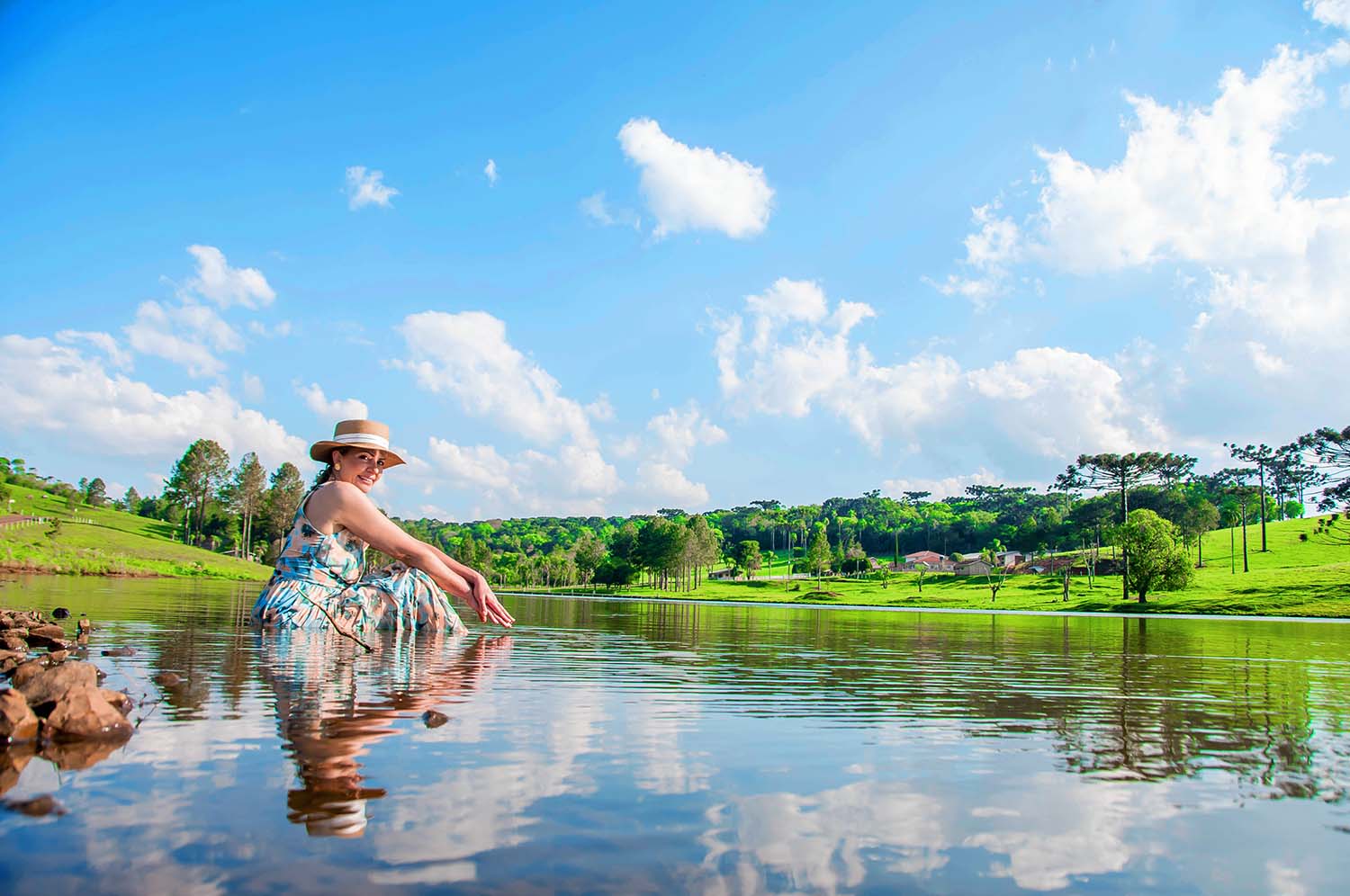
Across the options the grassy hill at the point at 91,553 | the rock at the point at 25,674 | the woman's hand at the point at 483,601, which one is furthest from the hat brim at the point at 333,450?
A: the grassy hill at the point at 91,553

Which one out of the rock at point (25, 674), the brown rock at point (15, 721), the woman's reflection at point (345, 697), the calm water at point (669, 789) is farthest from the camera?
the rock at point (25, 674)

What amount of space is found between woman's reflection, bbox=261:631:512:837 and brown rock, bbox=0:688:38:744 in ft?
5.49

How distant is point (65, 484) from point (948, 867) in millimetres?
193916

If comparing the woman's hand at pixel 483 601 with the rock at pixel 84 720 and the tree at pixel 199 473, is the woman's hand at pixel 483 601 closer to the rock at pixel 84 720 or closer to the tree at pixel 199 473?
the rock at pixel 84 720

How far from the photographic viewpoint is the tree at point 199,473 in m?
144

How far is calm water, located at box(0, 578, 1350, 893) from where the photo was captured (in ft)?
13.6

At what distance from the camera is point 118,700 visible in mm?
7254

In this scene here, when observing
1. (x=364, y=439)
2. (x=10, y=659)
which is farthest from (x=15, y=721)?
(x=364, y=439)

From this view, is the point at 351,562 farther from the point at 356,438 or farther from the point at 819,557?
the point at 819,557

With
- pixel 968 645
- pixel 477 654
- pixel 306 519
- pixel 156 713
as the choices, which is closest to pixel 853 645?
pixel 968 645

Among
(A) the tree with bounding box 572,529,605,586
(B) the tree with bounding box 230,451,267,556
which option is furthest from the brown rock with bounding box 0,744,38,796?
(A) the tree with bounding box 572,529,605,586

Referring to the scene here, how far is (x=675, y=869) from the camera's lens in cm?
422

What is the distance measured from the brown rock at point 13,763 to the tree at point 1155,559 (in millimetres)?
96602

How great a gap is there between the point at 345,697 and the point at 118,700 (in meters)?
1.88
